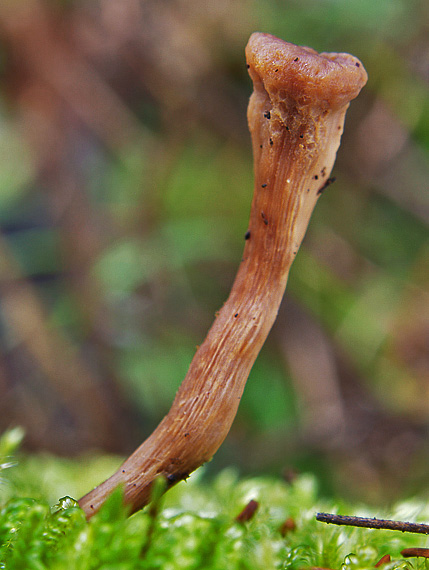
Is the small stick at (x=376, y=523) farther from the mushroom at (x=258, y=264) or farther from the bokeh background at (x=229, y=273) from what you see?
the bokeh background at (x=229, y=273)

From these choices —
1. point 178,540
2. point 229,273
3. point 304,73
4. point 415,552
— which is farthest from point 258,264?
point 229,273

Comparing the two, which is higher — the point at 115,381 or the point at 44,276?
the point at 44,276

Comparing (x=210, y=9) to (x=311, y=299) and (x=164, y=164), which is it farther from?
(x=311, y=299)

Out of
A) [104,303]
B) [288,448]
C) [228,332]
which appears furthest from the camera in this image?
[104,303]

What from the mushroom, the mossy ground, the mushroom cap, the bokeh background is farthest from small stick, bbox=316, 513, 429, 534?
the bokeh background

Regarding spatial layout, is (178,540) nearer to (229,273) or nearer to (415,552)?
(415,552)

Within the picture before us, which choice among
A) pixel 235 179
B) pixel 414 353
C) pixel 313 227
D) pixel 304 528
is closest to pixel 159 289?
pixel 235 179
